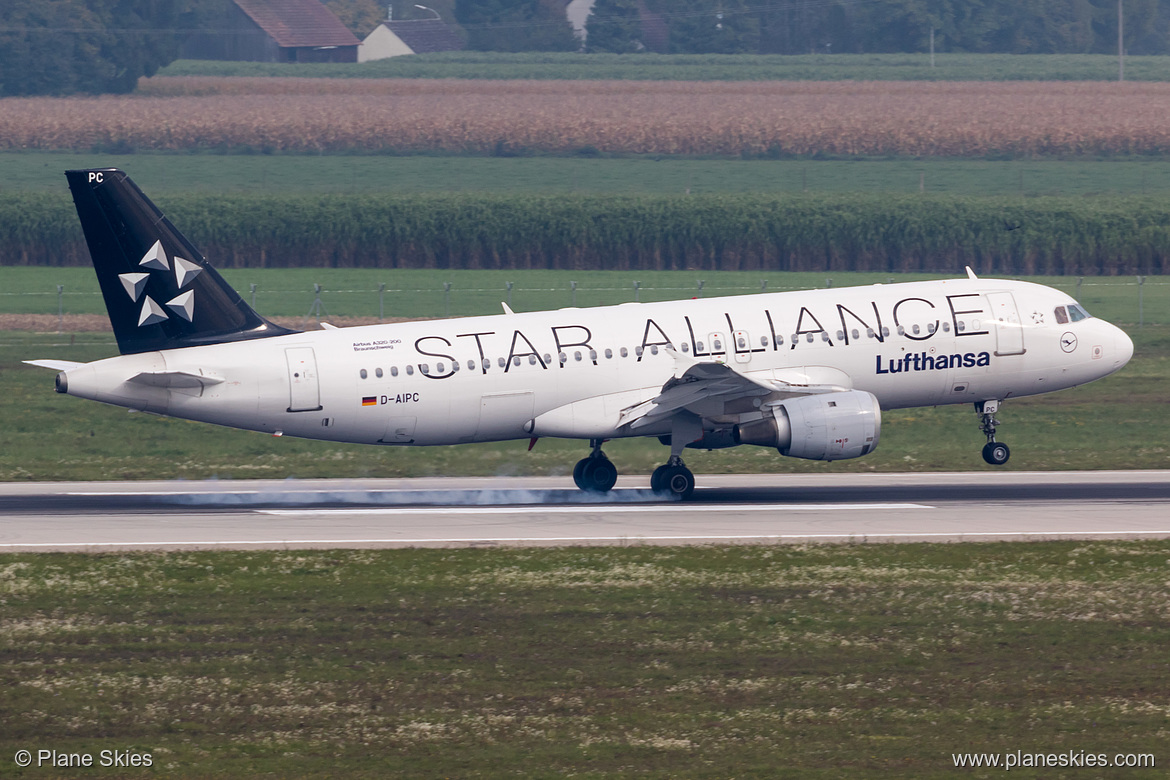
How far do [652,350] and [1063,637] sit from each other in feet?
47.9

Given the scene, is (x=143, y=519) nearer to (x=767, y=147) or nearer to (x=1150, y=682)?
(x=1150, y=682)

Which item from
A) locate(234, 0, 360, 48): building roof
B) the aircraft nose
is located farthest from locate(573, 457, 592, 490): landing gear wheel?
locate(234, 0, 360, 48): building roof

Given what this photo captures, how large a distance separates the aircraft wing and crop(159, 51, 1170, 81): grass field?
109 m

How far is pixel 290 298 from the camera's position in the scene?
74062 mm

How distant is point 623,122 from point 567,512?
8686 centimetres

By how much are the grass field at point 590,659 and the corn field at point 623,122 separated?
87921mm

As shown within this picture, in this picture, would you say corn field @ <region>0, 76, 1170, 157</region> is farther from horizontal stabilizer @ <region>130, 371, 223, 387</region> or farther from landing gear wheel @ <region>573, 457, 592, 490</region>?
horizontal stabilizer @ <region>130, 371, 223, 387</region>

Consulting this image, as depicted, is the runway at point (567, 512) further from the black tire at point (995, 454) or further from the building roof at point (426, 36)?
the building roof at point (426, 36)

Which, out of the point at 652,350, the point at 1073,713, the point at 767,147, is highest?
the point at 767,147

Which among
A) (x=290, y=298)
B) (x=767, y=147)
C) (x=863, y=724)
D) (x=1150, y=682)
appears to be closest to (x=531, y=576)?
(x=863, y=724)

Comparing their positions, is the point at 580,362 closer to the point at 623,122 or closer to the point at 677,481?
the point at 677,481

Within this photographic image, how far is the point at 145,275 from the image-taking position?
114ft

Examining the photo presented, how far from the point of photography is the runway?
32.8 m

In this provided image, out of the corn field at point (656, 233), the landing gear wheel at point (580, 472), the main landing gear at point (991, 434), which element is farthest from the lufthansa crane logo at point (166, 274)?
the corn field at point (656, 233)
